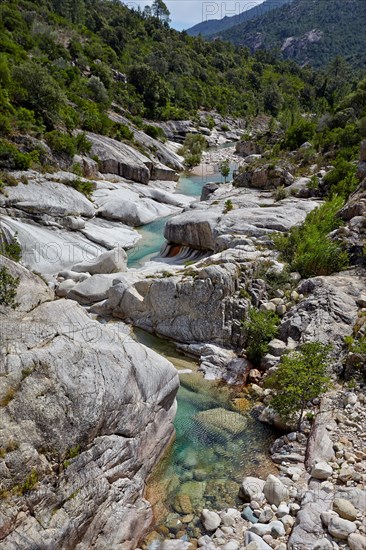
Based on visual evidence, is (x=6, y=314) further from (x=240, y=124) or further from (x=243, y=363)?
(x=240, y=124)

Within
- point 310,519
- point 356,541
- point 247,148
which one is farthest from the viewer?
point 247,148

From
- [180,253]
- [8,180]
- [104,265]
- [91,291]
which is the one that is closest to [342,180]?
[180,253]

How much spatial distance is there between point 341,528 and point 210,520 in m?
3.06

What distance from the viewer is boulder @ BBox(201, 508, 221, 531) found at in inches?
378

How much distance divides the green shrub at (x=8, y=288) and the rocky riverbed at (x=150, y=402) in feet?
0.88

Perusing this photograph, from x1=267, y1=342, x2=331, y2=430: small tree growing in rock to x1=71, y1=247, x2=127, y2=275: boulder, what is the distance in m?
13.1

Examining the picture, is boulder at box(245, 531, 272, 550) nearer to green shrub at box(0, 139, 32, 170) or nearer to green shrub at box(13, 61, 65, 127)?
green shrub at box(0, 139, 32, 170)

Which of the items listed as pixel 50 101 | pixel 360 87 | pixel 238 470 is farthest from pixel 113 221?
pixel 360 87

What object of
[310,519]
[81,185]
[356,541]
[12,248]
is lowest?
[310,519]

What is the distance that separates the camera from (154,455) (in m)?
11.5

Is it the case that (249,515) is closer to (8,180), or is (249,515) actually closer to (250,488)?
(250,488)

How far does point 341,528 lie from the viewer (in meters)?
8.37

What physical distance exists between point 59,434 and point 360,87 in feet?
189

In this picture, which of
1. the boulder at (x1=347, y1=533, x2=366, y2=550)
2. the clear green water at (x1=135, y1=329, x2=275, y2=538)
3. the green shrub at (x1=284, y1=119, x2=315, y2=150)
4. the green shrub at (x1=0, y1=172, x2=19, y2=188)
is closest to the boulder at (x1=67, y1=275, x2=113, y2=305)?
the clear green water at (x1=135, y1=329, x2=275, y2=538)
